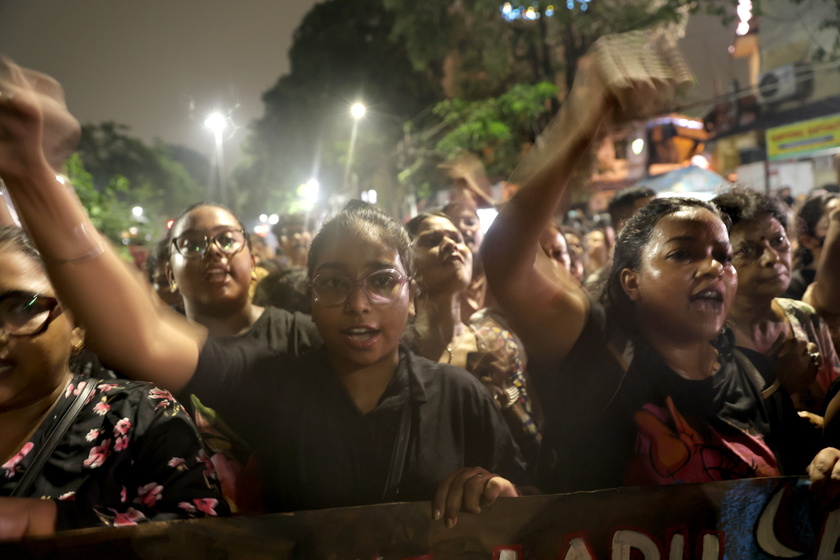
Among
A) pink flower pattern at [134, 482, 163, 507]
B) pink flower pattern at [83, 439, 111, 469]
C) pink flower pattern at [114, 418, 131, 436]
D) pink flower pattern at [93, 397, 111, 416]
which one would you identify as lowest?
pink flower pattern at [134, 482, 163, 507]

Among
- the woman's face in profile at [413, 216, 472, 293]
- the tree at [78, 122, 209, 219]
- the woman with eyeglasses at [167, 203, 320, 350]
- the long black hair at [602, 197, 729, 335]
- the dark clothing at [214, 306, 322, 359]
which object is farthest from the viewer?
the tree at [78, 122, 209, 219]

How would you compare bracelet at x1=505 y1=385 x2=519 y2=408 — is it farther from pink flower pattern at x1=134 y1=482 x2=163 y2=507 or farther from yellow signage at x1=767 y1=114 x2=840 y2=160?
yellow signage at x1=767 y1=114 x2=840 y2=160

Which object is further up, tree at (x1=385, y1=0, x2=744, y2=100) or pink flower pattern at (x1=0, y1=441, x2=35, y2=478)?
tree at (x1=385, y1=0, x2=744, y2=100)

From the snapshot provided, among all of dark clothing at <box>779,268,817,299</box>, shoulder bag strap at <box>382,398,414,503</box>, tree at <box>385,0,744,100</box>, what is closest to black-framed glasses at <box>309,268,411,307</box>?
shoulder bag strap at <box>382,398,414,503</box>

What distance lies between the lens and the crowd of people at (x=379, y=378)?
1.52 meters

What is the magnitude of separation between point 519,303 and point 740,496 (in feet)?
2.81

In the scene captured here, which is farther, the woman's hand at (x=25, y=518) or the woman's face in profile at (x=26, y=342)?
the woman's face in profile at (x=26, y=342)

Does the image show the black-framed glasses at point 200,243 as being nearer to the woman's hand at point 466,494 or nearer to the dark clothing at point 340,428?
the dark clothing at point 340,428

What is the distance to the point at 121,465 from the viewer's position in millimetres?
1604

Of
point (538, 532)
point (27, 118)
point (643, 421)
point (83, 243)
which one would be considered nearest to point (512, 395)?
point (643, 421)

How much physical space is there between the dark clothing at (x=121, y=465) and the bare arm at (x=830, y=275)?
8.77 ft

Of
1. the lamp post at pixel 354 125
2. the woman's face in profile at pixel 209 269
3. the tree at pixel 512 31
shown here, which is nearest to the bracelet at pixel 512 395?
the woman's face in profile at pixel 209 269

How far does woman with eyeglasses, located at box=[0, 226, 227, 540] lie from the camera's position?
5.11 ft

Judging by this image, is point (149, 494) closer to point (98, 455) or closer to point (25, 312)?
point (98, 455)
